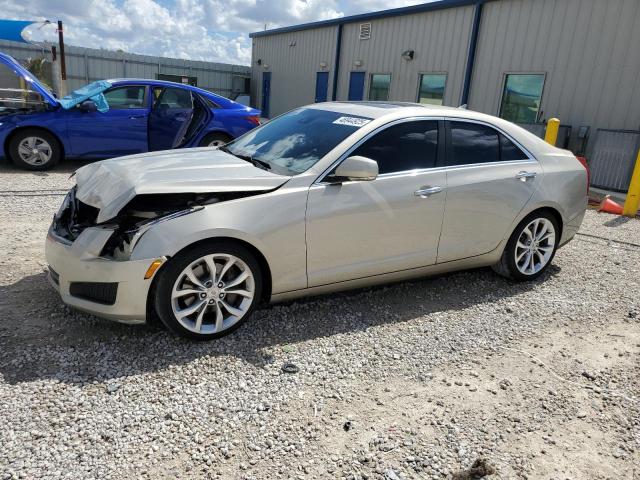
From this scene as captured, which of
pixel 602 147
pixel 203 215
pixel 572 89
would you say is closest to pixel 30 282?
pixel 203 215

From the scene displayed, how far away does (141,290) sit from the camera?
3029 millimetres

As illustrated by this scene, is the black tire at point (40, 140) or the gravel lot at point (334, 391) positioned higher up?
the black tire at point (40, 140)

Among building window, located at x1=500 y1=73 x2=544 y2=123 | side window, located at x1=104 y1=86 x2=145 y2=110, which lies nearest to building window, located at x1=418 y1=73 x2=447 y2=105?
building window, located at x1=500 y1=73 x2=544 y2=123

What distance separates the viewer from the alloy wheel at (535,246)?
15.1 feet

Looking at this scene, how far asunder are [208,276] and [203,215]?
1.33 feet

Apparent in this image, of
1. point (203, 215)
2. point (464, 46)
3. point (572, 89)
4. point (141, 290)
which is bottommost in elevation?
point (141, 290)

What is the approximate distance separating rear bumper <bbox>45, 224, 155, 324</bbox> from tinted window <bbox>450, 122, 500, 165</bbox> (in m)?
2.56

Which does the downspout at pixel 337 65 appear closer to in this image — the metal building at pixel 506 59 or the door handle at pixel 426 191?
the metal building at pixel 506 59

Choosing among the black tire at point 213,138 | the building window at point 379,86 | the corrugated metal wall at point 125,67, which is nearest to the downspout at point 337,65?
the building window at point 379,86

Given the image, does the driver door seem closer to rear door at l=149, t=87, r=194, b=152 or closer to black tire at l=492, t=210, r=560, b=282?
black tire at l=492, t=210, r=560, b=282

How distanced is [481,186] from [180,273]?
249 cm

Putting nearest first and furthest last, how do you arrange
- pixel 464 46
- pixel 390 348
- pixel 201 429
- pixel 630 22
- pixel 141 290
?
pixel 201 429 < pixel 141 290 < pixel 390 348 < pixel 630 22 < pixel 464 46

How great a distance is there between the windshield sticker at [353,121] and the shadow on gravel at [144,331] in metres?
1.39

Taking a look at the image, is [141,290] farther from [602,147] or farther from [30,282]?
[602,147]
